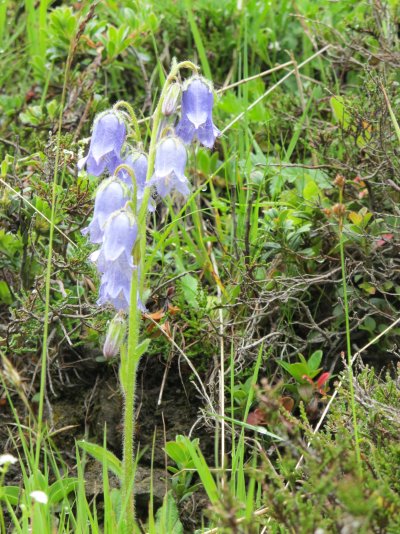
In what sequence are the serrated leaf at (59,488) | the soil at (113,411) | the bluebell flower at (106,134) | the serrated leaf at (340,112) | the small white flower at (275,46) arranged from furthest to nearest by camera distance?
the small white flower at (275,46) → the serrated leaf at (340,112) → the soil at (113,411) → the serrated leaf at (59,488) → the bluebell flower at (106,134)

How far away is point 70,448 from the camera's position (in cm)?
303

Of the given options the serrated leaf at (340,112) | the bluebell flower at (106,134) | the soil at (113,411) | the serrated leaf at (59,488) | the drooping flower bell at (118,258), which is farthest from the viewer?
the serrated leaf at (340,112)

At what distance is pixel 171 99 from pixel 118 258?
47 cm

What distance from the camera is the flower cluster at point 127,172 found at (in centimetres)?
211

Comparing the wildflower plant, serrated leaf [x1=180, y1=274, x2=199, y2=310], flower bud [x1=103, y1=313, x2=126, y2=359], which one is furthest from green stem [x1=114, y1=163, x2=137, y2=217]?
serrated leaf [x1=180, y1=274, x2=199, y2=310]

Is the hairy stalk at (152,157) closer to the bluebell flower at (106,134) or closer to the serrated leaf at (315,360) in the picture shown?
the bluebell flower at (106,134)

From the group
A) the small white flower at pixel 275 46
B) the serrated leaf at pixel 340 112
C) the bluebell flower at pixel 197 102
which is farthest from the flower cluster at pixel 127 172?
the small white flower at pixel 275 46

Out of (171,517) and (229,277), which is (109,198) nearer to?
(229,277)

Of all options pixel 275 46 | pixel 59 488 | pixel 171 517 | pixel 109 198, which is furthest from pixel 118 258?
pixel 275 46

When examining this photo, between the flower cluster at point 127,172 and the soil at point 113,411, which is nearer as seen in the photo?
the flower cluster at point 127,172

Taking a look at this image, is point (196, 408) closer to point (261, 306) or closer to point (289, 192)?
point (261, 306)

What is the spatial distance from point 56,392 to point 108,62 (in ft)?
5.30

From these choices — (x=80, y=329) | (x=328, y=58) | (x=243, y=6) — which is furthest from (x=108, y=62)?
(x=80, y=329)

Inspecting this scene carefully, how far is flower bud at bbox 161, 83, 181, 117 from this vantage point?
87.5 inches
